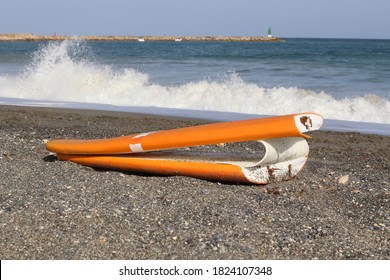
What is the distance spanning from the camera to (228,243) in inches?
143

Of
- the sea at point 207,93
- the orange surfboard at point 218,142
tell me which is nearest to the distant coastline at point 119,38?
the sea at point 207,93

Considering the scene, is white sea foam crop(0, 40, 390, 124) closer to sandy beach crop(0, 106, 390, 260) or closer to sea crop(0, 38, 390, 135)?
sea crop(0, 38, 390, 135)

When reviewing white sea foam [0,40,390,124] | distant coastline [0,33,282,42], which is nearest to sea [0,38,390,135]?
white sea foam [0,40,390,124]

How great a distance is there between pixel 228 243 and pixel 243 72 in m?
18.3

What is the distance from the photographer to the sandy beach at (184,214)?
3535mm

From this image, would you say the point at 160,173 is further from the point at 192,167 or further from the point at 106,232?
the point at 106,232

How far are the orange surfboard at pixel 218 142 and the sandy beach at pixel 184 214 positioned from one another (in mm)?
99

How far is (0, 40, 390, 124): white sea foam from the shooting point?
40.8ft

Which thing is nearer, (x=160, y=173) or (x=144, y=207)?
(x=144, y=207)

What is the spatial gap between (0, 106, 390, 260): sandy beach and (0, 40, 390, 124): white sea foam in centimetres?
610

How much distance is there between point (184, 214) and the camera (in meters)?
4.18

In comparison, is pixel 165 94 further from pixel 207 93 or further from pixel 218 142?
pixel 218 142

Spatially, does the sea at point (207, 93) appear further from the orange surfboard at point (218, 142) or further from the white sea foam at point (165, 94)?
the orange surfboard at point (218, 142)

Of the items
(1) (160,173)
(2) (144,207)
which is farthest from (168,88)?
(2) (144,207)
